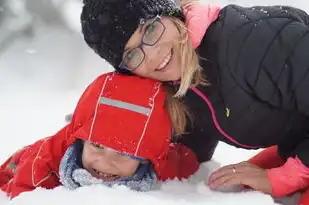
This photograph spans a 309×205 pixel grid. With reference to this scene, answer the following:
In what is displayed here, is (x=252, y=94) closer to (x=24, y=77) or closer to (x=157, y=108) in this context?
(x=157, y=108)

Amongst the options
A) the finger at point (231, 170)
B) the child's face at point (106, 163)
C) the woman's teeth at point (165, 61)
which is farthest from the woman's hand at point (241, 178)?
the woman's teeth at point (165, 61)

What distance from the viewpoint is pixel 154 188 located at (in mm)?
1572

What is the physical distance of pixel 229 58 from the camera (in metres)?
1.57

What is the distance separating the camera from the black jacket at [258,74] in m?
1.55

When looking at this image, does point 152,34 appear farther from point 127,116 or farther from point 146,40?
point 127,116

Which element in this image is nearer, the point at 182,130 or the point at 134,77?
the point at 134,77

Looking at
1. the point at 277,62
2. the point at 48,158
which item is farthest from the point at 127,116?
the point at 277,62

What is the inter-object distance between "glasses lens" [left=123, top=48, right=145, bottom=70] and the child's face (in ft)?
0.86

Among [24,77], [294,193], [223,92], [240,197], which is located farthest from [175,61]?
[24,77]

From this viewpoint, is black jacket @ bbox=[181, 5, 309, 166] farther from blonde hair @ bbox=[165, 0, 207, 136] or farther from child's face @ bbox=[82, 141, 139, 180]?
child's face @ bbox=[82, 141, 139, 180]

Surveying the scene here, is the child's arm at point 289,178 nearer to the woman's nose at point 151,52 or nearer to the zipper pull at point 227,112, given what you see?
the zipper pull at point 227,112

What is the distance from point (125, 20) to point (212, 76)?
0.34m

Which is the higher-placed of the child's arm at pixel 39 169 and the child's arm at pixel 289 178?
the child's arm at pixel 39 169

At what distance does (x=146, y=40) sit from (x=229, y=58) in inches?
10.3
